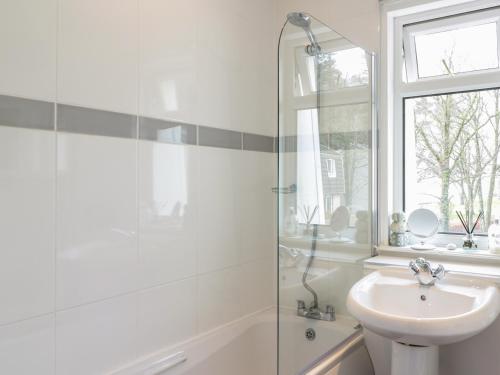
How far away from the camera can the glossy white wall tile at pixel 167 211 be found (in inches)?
66.7

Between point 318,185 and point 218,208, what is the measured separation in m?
0.55

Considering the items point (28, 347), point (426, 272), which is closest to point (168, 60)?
point (28, 347)

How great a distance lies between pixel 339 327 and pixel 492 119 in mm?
1289

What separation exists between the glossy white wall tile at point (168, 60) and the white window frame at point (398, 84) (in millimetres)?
1000

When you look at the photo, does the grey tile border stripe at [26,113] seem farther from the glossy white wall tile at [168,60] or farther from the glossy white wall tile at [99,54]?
the glossy white wall tile at [168,60]

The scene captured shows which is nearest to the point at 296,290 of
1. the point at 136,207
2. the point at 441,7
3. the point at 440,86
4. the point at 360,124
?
the point at 136,207

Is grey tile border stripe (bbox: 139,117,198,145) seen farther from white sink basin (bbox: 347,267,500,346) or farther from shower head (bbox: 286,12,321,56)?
white sink basin (bbox: 347,267,500,346)

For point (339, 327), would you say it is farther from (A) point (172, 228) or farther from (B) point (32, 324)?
(B) point (32, 324)

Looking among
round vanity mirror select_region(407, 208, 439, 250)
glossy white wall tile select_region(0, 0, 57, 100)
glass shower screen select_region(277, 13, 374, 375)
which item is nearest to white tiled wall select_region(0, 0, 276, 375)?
glossy white wall tile select_region(0, 0, 57, 100)

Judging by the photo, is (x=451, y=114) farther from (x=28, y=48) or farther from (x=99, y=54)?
(x=28, y=48)

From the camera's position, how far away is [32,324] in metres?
1.33

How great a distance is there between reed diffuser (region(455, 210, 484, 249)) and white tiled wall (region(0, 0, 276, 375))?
3.51 ft

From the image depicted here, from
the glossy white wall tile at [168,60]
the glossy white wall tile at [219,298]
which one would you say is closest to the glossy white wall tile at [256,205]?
the glossy white wall tile at [219,298]

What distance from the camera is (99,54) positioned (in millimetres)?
1523
